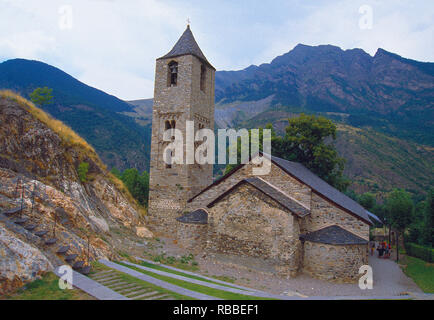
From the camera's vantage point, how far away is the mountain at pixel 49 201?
27.5ft

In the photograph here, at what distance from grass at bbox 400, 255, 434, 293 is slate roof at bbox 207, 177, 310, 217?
22.3 feet

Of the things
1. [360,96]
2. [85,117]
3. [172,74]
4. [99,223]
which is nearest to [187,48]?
[172,74]

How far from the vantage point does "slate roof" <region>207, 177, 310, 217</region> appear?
1529cm

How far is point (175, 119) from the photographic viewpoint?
2325cm

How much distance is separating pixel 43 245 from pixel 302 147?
2578 centimetres

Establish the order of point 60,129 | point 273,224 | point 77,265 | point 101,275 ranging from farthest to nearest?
1. point 60,129
2. point 273,224
3. point 101,275
4. point 77,265

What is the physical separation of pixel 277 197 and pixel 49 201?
1090 centimetres

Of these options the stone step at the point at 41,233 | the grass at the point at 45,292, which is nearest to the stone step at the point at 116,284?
the grass at the point at 45,292

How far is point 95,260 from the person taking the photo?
10.9m

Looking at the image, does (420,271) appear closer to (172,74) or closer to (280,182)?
(280,182)

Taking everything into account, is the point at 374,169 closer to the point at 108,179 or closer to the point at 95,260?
the point at 108,179

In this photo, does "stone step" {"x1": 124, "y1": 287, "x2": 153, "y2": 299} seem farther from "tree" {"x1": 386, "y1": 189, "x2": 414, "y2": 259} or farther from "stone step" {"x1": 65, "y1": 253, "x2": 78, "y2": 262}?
"tree" {"x1": 386, "y1": 189, "x2": 414, "y2": 259}

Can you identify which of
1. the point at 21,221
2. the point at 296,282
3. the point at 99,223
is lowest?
the point at 296,282
